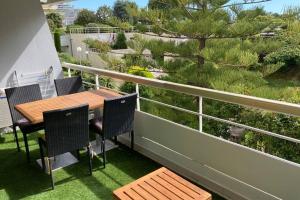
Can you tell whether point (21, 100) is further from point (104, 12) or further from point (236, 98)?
point (104, 12)

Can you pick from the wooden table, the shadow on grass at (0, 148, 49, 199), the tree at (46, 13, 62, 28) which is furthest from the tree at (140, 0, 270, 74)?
the tree at (46, 13, 62, 28)

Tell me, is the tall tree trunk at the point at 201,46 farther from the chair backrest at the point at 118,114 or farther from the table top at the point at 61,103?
the chair backrest at the point at 118,114

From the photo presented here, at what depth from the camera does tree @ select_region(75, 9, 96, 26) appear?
3226 centimetres

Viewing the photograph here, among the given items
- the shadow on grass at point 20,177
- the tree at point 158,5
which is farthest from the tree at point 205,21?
the shadow on grass at point 20,177

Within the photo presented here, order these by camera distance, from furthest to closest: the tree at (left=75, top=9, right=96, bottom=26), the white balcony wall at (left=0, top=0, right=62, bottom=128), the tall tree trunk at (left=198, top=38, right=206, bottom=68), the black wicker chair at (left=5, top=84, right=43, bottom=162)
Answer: the tree at (left=75, top=9, right=96, bottom=26)
the tall tree trunk at (left=198, top=38, right=206, bottom=68)
the white balcony wall at (left=0, top=0, right=62, bottom=128)
the black wicker chair at (left=5, top=84, right=43, bottom=162)

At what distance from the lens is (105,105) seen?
113 inches

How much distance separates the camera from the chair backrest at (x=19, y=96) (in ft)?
11.7

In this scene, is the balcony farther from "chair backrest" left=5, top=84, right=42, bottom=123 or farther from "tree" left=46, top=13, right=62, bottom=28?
"tree" left=46, top=13, right=62, bottom=28

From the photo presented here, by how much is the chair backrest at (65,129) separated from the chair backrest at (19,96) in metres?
1.17

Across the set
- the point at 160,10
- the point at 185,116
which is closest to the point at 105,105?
the point at 185,116

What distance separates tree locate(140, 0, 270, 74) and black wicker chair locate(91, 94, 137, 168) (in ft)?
10.8

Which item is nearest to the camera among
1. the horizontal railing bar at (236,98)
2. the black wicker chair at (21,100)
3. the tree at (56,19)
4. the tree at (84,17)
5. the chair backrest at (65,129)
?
the horizontal railing bar at (236,98)

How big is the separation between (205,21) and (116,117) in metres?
3.81

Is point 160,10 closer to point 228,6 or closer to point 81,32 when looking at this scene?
point 228,6
